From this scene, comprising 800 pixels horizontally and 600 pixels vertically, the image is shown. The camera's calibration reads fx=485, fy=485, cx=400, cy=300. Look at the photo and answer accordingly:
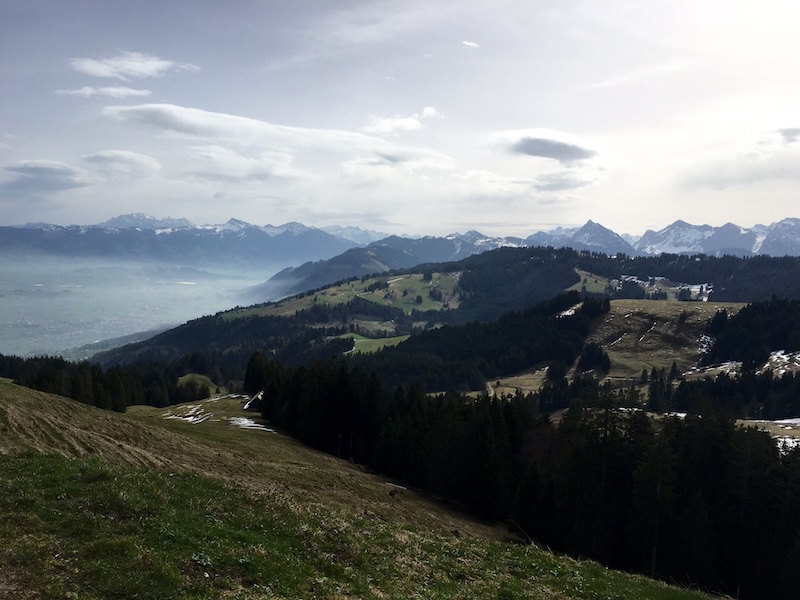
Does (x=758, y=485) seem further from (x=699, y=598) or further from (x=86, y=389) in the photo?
(x=86, y=389)

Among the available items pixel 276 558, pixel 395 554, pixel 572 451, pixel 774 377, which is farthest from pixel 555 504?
pixel 774 377

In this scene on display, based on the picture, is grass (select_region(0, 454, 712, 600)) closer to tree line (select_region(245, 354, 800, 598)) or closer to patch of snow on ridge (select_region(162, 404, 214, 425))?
tree line (select_region(245, 354, 800, 598))

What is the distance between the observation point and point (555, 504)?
5897cm

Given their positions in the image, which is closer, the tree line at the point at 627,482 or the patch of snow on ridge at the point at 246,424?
the tree line at the point at 627,482

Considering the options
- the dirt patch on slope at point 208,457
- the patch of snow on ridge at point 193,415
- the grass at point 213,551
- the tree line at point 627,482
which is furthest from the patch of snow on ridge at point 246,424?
the grass at point 213,551

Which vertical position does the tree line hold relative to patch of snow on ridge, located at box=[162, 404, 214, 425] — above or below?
above

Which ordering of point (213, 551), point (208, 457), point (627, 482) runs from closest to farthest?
point (213, 551) → point (208, 457) → point (627, 482)

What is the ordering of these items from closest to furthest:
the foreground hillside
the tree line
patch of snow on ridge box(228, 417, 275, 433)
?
the foreground hillside, the tree line, patch of snow on ridge box(228, 417, 275, 433)

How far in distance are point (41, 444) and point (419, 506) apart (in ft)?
120

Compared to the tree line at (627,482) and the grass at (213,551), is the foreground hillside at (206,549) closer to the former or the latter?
the grass at (213,551)

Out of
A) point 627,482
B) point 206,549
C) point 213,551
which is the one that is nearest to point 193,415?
point 627,482

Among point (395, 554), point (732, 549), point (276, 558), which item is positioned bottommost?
point (732, 549)

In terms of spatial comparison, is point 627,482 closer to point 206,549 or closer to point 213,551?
point 213,551

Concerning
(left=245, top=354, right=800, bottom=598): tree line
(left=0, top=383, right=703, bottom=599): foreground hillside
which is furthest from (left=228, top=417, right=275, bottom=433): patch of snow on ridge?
(left=0, top=383, right=703, bottom=599): foreground hillside
